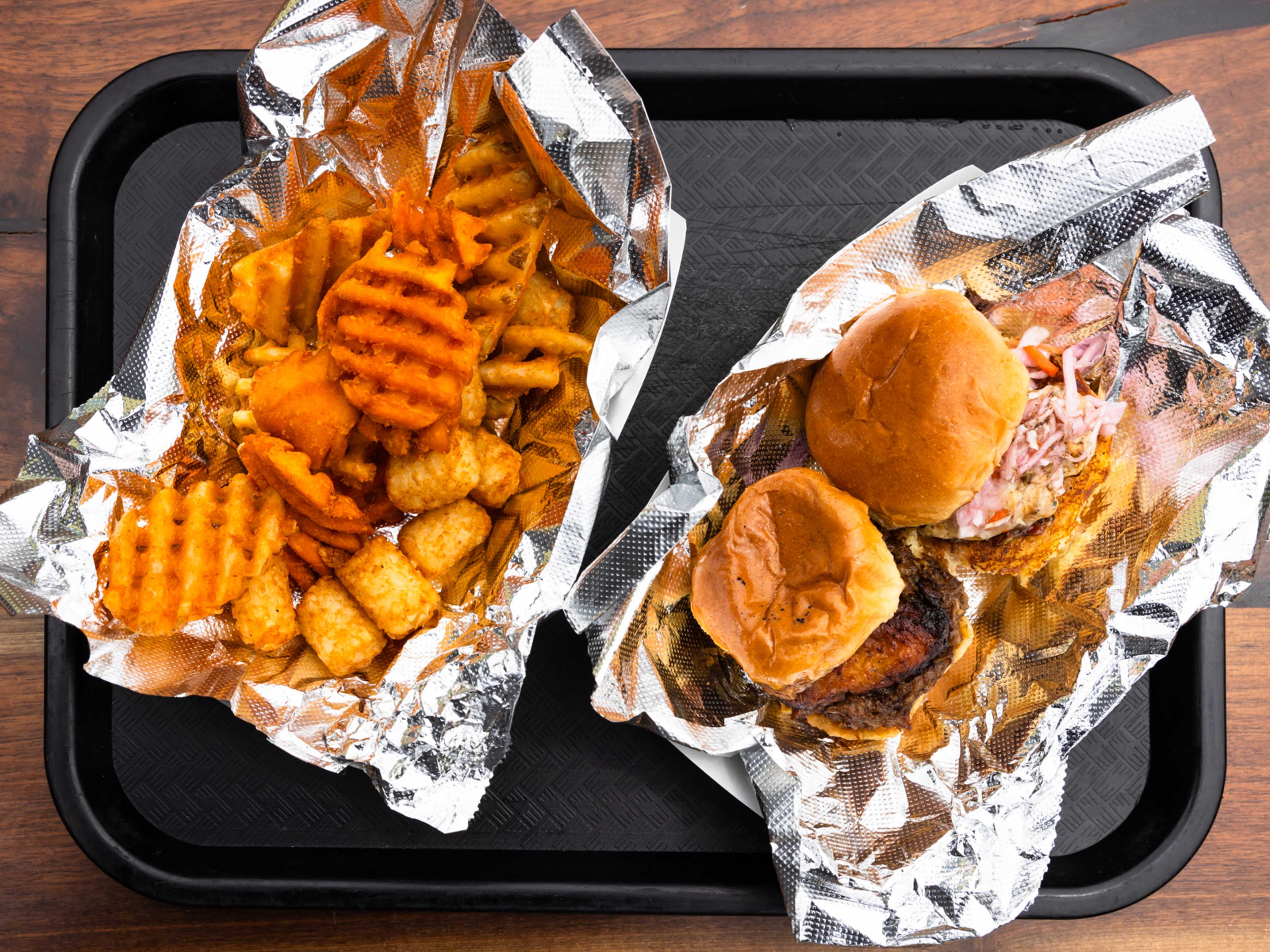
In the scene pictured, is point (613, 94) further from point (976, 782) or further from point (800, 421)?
point (976, 782)

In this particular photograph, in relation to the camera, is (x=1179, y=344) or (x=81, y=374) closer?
(x=1179, y=344)

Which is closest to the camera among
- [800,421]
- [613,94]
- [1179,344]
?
[613,94]

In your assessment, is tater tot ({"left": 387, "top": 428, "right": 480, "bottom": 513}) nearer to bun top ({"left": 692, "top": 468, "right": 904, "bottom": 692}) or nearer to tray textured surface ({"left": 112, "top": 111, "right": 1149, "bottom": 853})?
tray textured surface ({"left": 112, "top": 111, "right": 1149, "bottom": 853})

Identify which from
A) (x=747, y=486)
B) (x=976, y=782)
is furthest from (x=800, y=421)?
(x=976, y=782)

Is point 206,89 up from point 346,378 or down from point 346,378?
up

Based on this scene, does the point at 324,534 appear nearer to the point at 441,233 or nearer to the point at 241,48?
the point at 441,233

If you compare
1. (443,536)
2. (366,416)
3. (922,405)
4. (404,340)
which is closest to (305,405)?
(366,416)
